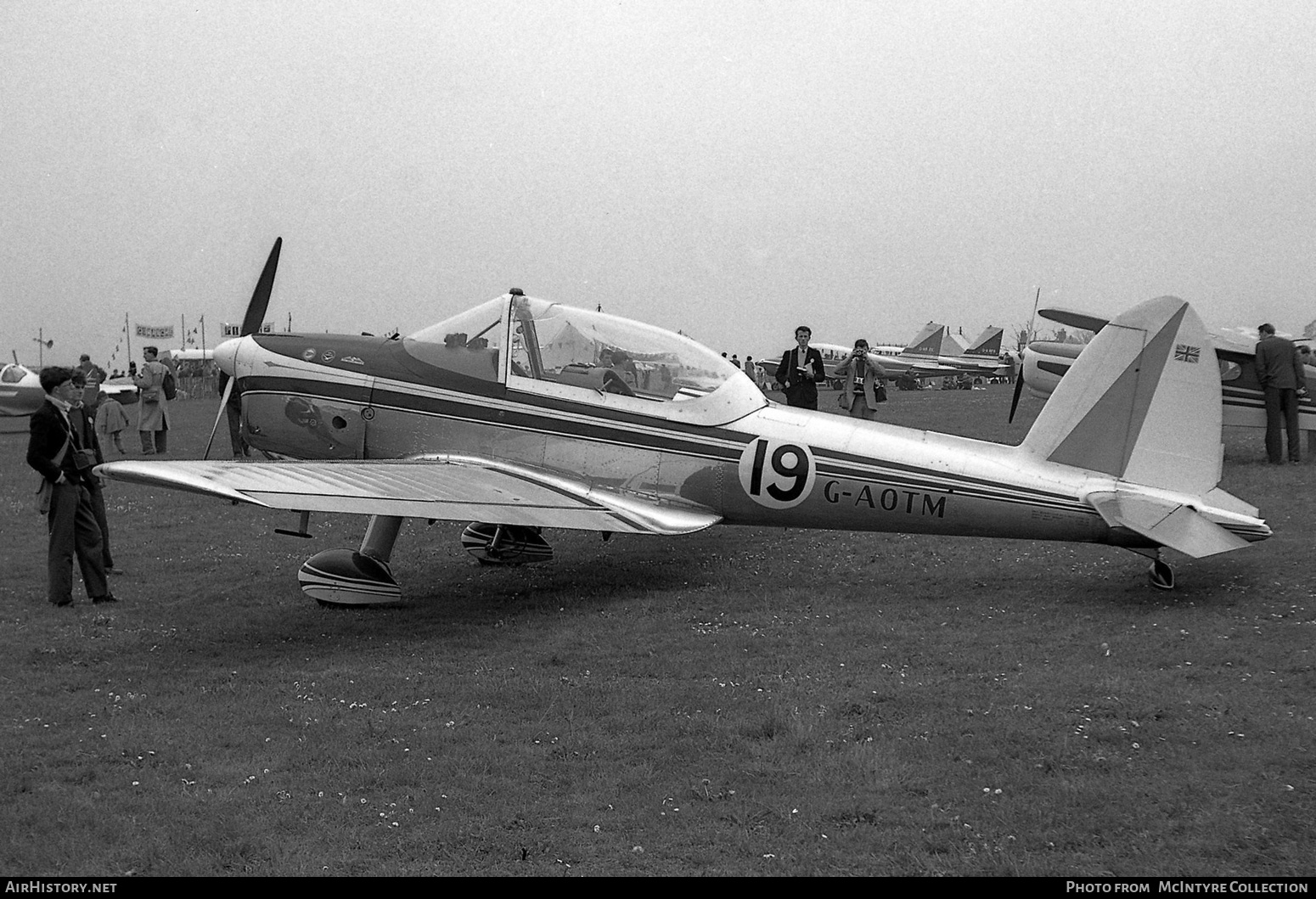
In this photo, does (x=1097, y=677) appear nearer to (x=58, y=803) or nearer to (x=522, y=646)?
(x=522, y=646)

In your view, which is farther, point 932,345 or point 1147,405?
point 932,345

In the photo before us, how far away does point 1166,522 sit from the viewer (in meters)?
6.75

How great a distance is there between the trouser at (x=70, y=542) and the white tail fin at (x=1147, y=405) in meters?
6.84

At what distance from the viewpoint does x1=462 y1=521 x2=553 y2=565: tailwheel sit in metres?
9.24

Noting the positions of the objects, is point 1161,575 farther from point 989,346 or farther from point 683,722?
point 989,346

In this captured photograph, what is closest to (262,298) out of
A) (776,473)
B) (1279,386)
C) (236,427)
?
(236,427)

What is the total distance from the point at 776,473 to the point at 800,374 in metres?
5.16

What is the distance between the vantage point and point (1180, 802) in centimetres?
392

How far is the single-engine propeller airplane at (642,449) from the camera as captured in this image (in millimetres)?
7102

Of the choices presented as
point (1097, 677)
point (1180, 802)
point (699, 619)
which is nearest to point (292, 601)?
point (699, 619)

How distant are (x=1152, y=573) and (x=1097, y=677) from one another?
2168 mm

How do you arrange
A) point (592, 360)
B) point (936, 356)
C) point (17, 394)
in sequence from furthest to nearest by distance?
point (936, 356) < point (17, 394) < point (592, 360)

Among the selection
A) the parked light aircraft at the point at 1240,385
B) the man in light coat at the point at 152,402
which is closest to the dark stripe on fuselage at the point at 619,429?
the parked light aircraft at the point at 1240,385

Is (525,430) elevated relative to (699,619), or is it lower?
elevated
